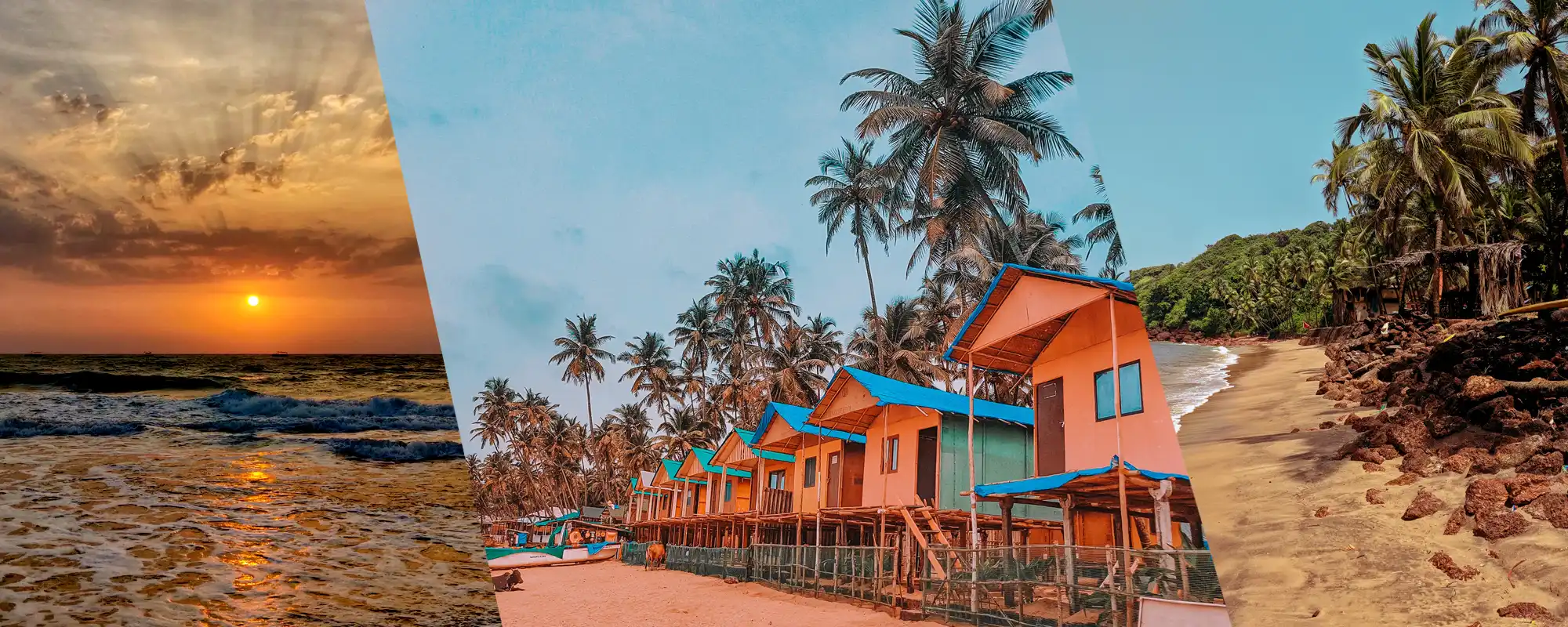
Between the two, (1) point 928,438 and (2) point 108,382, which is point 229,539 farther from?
(2) point 108,382

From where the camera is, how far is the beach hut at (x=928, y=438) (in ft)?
30.1

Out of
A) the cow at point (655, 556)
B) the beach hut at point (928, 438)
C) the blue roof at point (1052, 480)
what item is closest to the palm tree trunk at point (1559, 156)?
the blue roof at point (1052, 480)

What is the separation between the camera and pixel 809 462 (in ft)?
37.8

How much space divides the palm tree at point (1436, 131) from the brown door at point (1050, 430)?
2803 millimetres

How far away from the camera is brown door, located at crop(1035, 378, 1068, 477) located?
23.5 feet

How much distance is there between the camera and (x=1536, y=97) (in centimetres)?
455

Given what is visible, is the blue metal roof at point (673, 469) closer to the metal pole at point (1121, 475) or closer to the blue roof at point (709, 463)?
the blue roof at point (709, 463)

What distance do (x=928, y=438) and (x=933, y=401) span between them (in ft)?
1.49

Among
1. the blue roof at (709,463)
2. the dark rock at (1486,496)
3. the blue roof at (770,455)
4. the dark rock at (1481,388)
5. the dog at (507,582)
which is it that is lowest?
the dog at (507,582)

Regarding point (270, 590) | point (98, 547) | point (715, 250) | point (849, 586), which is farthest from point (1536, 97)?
point (715, 250)

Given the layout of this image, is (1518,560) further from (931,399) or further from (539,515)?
(539,515)

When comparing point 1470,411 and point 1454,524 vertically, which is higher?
point 1470,411

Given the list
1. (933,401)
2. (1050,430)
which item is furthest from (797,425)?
(1050,430)

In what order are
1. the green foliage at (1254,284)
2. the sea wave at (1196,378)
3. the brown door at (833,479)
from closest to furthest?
the green foliage at (1254,284) < the sea wave at (1196,378) < the brown door at (833,479)
